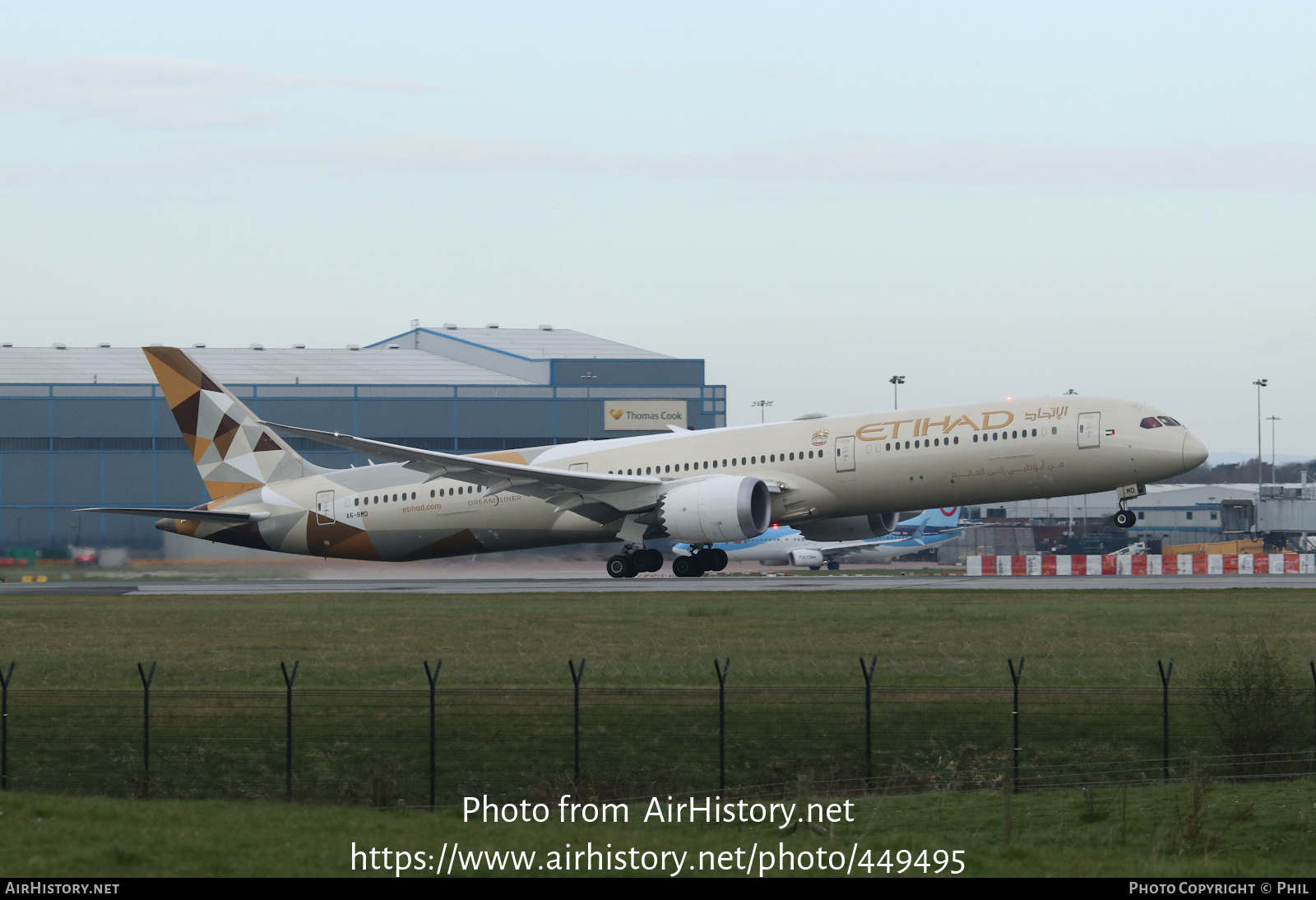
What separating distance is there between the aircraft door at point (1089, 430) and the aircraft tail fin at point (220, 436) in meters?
26.1

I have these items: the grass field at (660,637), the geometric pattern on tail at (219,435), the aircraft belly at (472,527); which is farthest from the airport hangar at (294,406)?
the grass field at (660,637)

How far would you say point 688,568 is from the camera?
49469 millimetres

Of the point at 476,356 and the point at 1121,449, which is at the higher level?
the point at 476,356

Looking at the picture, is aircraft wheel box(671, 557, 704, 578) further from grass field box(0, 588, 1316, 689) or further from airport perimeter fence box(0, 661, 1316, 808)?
airport perimeter fence box(0, 661, 1316, 808)

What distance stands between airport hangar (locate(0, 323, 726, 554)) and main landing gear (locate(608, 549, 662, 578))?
1572 inches

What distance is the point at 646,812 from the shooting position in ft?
51.4

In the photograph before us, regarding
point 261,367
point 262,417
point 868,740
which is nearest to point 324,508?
point 868,740

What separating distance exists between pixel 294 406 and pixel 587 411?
1909cm

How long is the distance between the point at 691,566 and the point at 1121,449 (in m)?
14.9

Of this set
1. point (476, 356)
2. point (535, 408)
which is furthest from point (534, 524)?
point (476, 356)

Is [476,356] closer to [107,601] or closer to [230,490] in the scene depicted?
[230,490]

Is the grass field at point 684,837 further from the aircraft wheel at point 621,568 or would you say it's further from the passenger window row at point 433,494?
the passenger window row at point 433,494

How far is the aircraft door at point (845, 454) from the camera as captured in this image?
4472cm

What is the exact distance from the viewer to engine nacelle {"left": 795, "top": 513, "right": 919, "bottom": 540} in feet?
162
